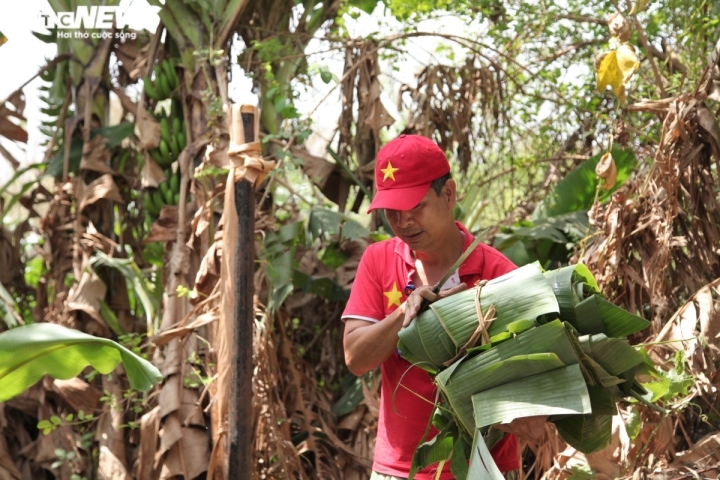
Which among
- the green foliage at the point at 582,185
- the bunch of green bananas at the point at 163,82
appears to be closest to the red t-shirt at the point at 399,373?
the green foliage at the point at 582,185

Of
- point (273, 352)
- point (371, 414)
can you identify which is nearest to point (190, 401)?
point (273, 352)

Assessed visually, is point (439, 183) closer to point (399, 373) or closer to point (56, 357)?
point (399, 373)

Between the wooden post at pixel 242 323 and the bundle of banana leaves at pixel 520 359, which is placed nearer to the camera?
the bundle of banana leaves at pixel 520 359

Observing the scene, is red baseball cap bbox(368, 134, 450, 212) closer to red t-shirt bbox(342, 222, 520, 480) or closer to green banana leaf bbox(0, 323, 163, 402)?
red t-shirt bbox(342, 222, 520, 480)

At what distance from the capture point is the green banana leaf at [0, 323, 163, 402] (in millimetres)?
2582

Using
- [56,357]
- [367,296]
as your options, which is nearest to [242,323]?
[56,357]

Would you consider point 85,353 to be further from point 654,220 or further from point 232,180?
point 654,220

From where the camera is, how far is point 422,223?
207 cm

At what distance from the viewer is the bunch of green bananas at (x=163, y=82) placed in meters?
4.27

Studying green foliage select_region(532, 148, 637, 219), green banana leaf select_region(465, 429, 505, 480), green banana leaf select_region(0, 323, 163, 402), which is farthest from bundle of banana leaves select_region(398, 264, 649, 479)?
green foliage select_region(532, 148, 637, 219)

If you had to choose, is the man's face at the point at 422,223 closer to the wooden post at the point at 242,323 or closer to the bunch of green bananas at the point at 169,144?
the wooden post at the point at 242,323

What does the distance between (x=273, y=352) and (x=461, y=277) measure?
65.4 inches

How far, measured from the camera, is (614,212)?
3.31 metres

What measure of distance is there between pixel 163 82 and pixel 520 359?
2981mm
